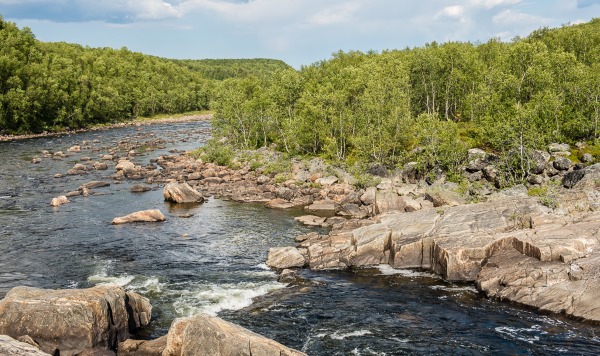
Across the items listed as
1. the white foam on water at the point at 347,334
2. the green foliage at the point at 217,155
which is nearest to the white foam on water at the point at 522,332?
the white foam on water at the point at 347,334

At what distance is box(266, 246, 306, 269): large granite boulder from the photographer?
41484mm

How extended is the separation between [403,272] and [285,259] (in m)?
10.1

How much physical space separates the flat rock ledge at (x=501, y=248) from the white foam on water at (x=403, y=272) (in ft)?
1.69

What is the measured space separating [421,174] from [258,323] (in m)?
45.8

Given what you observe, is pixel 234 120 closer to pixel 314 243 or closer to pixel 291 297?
pixel 314 243

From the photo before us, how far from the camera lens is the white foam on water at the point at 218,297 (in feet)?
108

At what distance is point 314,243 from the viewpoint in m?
45.1

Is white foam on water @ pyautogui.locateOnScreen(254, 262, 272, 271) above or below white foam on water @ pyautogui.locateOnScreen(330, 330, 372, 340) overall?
above

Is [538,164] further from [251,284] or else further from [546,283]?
[251,284]

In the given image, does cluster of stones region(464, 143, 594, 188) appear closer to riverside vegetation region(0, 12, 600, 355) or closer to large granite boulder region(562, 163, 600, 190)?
riverside vegetation region(0, 12, 600, 355)

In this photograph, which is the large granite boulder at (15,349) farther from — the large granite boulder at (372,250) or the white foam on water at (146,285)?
the large granite boulder at (372,250)

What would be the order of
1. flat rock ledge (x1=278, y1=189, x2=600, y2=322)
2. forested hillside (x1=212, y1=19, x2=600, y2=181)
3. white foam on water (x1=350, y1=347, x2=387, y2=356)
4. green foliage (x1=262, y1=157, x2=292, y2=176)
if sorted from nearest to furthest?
white foam on water (x1=350, y1=347, x2=387, y2=356) < flat rock ledge (x1=278, y1=189, x2=600, y2=322) < forested hillside (x1=212, y1=19, x2=600, y2=181) < green foliage (x1=262, y1=157, x2=292, y2=176)

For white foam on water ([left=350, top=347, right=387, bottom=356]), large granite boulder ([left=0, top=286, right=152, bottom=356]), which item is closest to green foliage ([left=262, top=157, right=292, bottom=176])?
white foam on water ([left=350, top=347, right=387, bottom=356])

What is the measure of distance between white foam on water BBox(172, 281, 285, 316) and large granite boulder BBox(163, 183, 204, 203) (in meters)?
29.7
